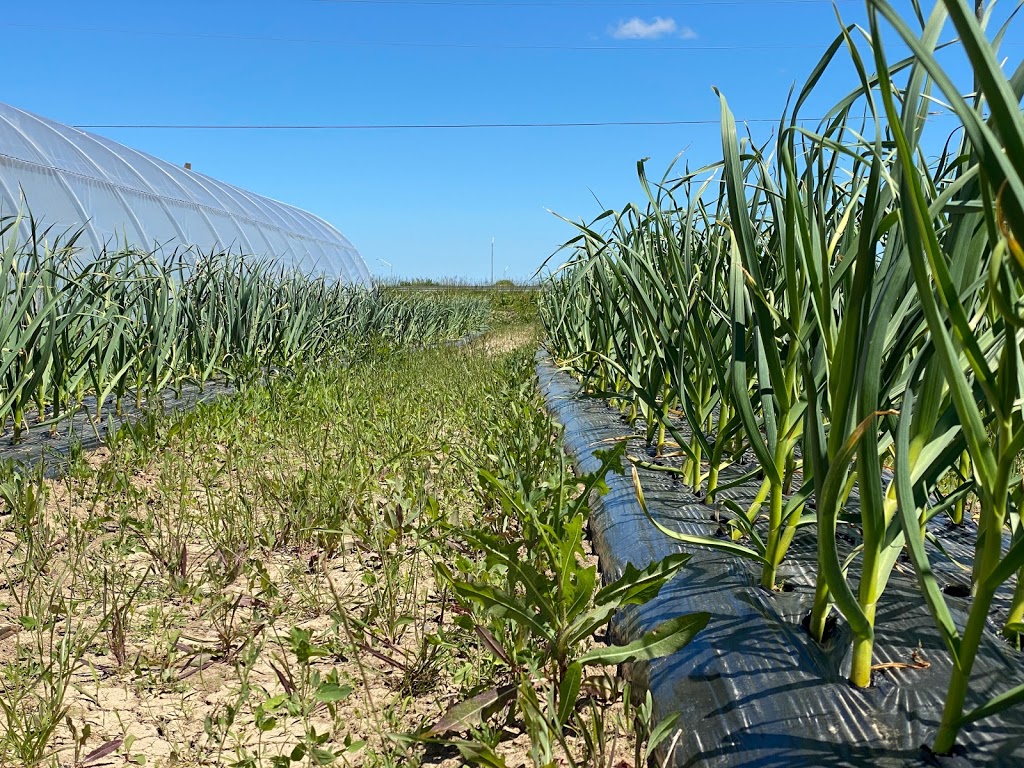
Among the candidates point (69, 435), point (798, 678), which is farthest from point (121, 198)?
point (798, 678)

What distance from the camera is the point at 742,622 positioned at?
3.73 ft

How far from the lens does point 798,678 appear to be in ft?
3.22

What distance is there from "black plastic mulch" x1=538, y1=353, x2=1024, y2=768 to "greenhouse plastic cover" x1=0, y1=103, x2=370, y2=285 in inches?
138

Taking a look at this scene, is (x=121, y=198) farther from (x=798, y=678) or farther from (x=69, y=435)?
(x=798, y=678)

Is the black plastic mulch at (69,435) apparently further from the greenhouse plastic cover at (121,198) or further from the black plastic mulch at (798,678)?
the black plastic mulch at (798,678)

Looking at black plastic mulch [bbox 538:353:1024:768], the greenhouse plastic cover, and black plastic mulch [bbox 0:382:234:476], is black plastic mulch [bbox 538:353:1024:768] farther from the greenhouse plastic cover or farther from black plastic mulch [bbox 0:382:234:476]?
the greenhouse plastic cover

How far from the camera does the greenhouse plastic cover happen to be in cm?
631

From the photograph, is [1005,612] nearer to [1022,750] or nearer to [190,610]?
[1022,750]

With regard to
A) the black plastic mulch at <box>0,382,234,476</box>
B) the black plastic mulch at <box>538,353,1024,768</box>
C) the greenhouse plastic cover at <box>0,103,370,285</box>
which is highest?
the greenhouse plastic cover at <box>0,103,370,285</box>

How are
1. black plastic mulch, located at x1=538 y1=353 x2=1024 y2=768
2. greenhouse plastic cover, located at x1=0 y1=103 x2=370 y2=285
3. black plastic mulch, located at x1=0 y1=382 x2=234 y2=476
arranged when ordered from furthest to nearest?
greenhouse plastic cover, located at x1=0 y1=103 x2=370 y2=285
black plastic mulch, located at x1=0 y1=382 x2=234 y2=476
black plastic mulch, located at x1=538 y1=353 x2=1024 y2=768

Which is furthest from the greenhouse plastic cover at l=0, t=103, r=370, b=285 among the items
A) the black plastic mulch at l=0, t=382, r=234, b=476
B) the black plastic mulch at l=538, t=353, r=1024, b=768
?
the black plastic mulch at l=538, t=353, r=1024, b=768

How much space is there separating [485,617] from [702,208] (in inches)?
36.3

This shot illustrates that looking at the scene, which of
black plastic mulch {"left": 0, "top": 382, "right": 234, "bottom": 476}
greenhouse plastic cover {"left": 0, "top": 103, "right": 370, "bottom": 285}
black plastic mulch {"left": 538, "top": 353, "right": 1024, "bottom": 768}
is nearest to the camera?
black plastic mulch {"left": 538, "top": 353, "right": 1024, "bottom": 768}

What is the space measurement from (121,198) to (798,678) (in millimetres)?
7917
